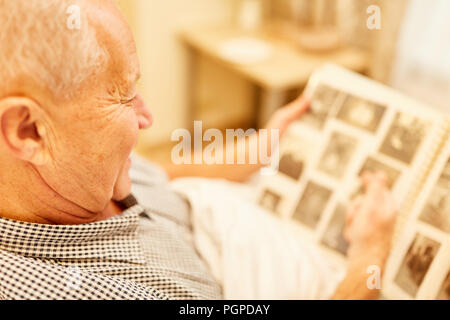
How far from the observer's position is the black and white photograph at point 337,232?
1004mm

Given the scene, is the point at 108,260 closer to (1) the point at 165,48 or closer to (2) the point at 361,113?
(2) the point at 361,113

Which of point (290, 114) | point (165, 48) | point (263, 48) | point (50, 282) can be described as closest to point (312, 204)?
point (290, 114)

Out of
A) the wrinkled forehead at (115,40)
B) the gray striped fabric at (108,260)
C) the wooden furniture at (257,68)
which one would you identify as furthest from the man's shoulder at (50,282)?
the wooden furniture at (257,68)

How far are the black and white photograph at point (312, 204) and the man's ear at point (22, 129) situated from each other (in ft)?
2.08

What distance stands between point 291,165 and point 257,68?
2.80 ft

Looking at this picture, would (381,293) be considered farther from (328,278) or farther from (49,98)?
(49,98)

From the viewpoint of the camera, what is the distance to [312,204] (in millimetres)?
1071

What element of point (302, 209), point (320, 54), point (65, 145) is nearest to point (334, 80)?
point (302, 209)

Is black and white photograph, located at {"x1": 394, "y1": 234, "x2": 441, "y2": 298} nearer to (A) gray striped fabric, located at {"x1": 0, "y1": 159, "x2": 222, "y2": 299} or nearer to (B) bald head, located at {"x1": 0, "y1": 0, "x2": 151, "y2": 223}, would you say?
(A) gray striped fabric, located at {"x1": 0, "y1": 159, "x2": 222, "y2": 299}

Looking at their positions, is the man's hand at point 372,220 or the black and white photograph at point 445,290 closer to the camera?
the black and white photograph at point 445,290

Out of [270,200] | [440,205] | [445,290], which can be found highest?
[440,205]

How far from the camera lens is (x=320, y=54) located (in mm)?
2014

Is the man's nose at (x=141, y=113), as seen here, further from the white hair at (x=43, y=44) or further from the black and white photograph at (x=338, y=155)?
the black and white photograph at (x=338, y=155)

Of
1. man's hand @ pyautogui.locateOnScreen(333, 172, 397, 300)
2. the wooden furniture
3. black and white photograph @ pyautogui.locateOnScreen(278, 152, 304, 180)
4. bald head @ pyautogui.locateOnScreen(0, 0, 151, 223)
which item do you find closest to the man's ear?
bald head @ pyautogui.locateOnScreen(0, 0, 151, 223)
